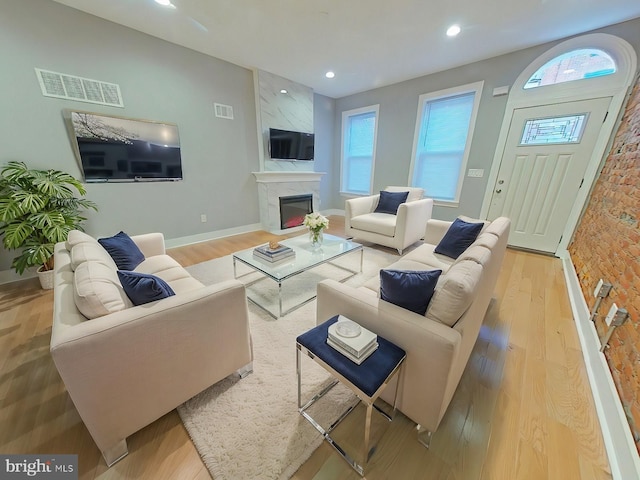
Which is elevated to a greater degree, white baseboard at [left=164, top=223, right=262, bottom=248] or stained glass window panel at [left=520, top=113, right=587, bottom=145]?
stained glass window panel at [left=520, top=113, right=587, bottom=145]

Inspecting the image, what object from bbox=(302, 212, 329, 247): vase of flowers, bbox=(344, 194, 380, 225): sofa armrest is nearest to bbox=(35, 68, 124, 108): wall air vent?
bbox=(302, 212, 329, 247): vase of flowers

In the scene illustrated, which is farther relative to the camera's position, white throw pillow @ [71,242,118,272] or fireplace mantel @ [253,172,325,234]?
fireplace mantel @ [253,172,325,234]

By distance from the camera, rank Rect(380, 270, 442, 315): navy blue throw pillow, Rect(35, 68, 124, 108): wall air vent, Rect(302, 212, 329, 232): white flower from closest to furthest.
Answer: Rect(380, 270, 442, 315): navy blue throw pillow → Rect(35, 68, 124, 108): wall air vent → Rect(302, 212, 329, 232): white flower

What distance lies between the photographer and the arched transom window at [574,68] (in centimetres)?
258

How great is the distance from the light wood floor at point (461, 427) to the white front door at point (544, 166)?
2.02m

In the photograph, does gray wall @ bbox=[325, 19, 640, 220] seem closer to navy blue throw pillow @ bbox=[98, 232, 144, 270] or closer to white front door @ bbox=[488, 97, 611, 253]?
white front door @ bbox=[488, 97, 611, 253]

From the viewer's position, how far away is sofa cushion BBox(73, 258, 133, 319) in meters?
0.90

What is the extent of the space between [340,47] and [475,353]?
3.58 meters

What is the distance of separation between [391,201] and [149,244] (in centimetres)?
313

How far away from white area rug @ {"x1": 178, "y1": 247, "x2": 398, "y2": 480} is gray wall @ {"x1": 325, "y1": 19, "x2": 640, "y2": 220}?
3588 mm

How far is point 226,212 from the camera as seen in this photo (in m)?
3.87

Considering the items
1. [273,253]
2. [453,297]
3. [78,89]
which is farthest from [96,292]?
[78,89]

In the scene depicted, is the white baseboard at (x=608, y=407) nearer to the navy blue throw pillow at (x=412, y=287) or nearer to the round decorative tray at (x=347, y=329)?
the navy blue throw pillow at (x=412, y=287)

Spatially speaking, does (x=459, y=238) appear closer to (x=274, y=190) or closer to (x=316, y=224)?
(x=316, y=224)
